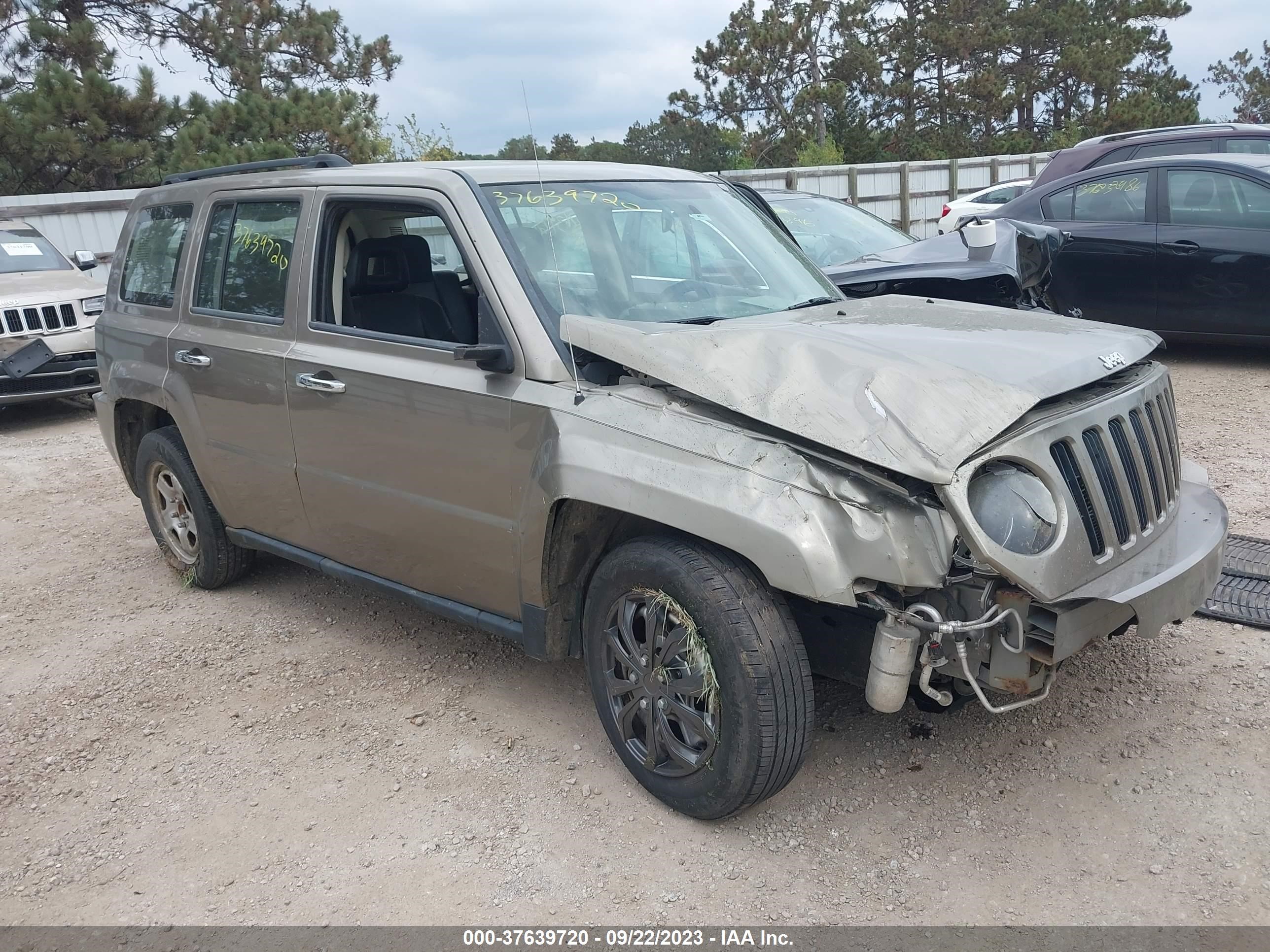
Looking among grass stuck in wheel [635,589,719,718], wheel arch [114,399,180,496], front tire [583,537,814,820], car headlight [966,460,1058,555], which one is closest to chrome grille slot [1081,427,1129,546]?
car headlight [966,460,1058,555]

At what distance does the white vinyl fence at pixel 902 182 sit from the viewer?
1917 cm

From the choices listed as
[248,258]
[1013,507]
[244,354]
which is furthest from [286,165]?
[1013,507]

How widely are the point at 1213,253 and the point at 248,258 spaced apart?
6.84m

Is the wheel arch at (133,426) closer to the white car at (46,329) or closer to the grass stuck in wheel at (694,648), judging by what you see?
the grass stuck in wheel at (694,648)

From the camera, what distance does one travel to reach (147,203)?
537 cm

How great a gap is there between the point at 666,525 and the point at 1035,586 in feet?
3.47

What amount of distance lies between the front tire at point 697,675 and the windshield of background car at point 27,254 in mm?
9314

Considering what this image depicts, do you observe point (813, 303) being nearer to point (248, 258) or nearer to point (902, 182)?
point (248, 258)

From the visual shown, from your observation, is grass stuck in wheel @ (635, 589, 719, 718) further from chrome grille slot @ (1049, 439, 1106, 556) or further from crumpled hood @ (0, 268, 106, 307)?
crumpled hood @ (0, 268, 106, 307)

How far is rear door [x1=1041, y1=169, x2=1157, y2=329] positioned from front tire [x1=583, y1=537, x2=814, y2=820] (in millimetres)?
6490

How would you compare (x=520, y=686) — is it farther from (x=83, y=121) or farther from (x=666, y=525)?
(x=83, y=121)

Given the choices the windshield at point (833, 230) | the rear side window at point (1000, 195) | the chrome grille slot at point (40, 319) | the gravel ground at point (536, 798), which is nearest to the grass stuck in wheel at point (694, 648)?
the gravel ground at point (536, 798)

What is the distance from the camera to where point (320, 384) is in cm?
409

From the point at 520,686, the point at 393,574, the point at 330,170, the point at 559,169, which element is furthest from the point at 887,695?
the point at 330,170
